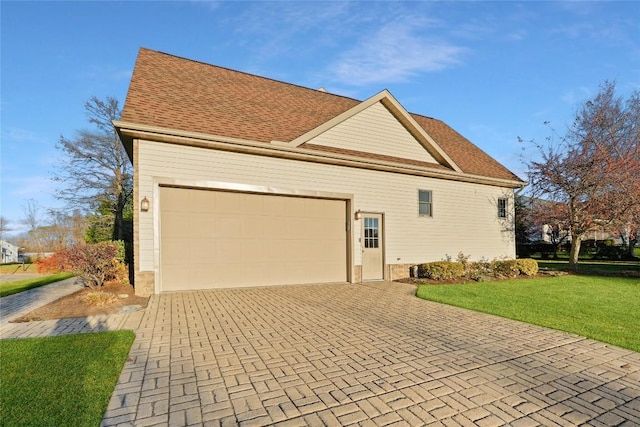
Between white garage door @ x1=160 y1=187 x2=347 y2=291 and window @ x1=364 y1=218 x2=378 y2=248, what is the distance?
786mm

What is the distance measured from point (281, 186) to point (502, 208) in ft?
34.5

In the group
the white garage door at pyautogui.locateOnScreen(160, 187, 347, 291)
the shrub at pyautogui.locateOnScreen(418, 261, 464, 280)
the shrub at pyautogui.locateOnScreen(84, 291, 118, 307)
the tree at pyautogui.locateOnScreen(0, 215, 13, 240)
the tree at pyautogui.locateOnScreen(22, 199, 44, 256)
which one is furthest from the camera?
the tree at pyautogui.locateOnScreen(0, 215, 13, 240)

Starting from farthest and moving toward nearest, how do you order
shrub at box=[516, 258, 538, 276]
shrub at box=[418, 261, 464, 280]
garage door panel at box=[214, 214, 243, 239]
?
1. shrub at box=[516, 258, 538, 276]
2. shrub at box=[418, 261, 464, 280]
3. garage door panel at box=[214, 214, 243, 239]

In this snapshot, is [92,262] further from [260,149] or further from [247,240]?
[260,149]

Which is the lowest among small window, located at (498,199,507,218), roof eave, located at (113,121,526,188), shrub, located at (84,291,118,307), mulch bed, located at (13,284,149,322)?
mulch bed, located at (13,284,149,322)

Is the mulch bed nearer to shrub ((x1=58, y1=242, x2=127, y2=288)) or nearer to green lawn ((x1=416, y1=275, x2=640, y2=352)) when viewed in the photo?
shrub ((x1=58, y1=242, x2=127, y2=288))

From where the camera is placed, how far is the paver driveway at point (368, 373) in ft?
9.19

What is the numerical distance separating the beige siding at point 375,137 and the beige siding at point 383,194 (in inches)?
35.4

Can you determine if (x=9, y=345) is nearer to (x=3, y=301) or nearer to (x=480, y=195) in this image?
(x=3, y=301)

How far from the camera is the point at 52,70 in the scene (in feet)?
37.2

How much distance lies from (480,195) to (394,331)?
1088cm

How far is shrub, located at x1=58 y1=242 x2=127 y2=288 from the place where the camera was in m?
8.37

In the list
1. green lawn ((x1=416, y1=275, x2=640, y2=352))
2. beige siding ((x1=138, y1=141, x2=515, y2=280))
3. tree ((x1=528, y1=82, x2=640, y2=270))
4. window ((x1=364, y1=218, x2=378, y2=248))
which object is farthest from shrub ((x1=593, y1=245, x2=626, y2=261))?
window ((x1=364, y1=218, x2=378, y2=248))

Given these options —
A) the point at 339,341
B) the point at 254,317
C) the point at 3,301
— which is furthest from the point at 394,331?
the point at 3,301
